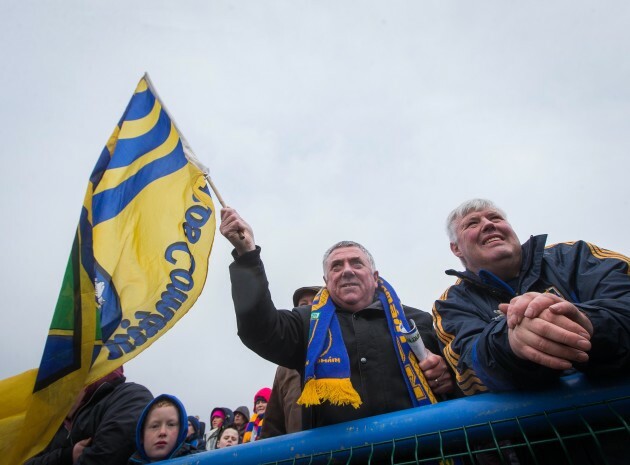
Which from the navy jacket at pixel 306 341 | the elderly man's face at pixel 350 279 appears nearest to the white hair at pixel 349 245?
the elderly man's face at pixel 350 279

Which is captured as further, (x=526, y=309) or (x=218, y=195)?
(x=218, y=195)

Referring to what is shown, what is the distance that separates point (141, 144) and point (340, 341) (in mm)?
2334

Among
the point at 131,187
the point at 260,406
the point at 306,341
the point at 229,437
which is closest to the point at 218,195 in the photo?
the point at 131,187

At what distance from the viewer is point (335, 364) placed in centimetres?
202

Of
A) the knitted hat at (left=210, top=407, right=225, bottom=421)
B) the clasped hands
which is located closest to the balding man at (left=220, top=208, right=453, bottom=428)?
the clasped hands

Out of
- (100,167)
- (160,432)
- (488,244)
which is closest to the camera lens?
(488,244)

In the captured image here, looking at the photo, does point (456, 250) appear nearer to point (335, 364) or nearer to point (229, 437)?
point (335, 364)

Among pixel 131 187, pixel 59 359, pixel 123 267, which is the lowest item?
pixel 59 359

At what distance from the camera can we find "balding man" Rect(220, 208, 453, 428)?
6.56 ft

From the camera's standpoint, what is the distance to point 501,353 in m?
1.42

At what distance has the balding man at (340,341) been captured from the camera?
200 cm

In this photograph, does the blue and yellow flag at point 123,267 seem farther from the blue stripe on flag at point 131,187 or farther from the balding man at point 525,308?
the balding man at point 525,308

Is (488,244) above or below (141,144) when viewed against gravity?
below

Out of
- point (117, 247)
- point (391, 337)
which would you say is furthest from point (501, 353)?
point (117, 247)
